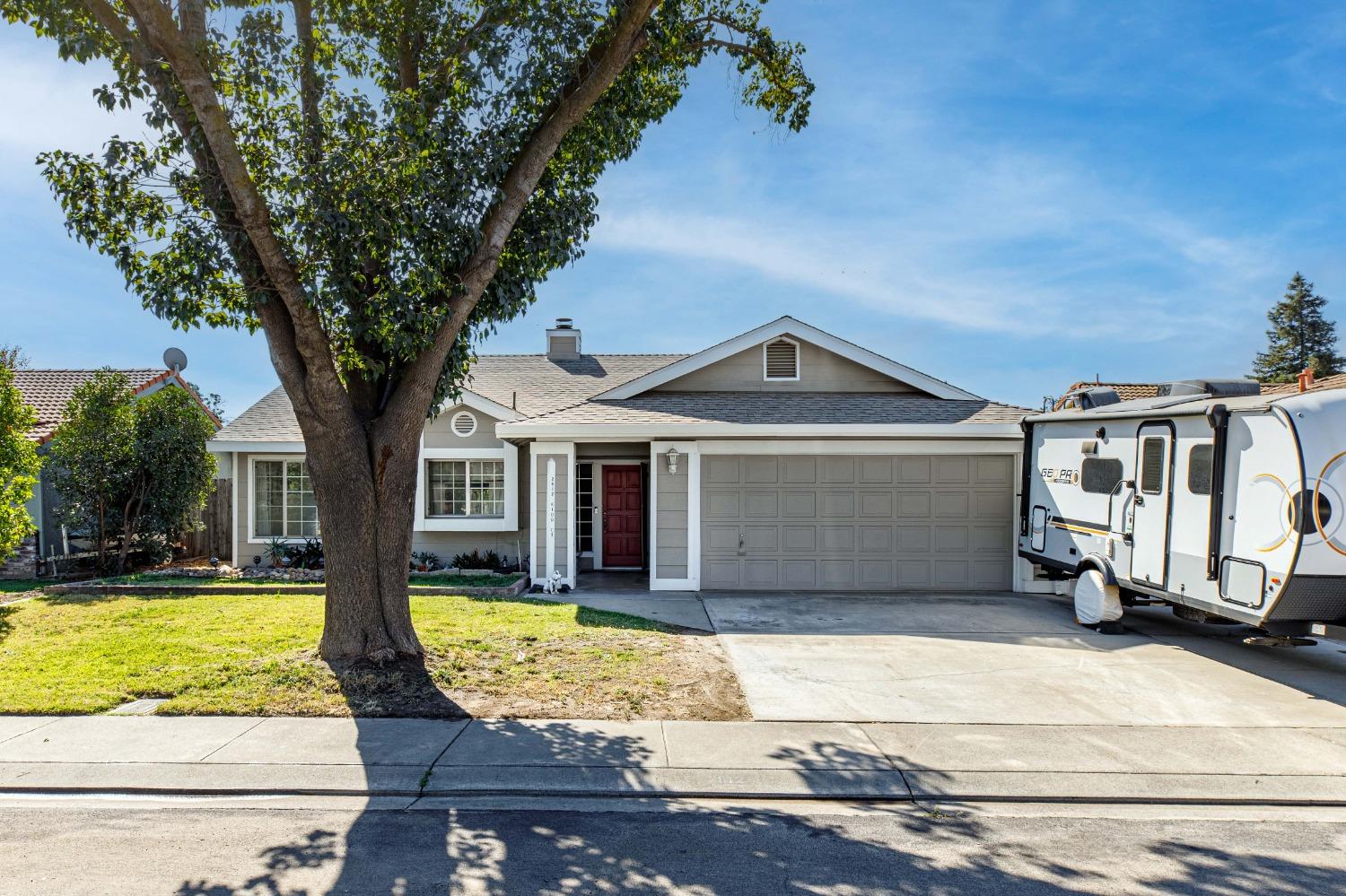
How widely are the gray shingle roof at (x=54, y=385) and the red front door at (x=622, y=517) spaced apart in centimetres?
1138

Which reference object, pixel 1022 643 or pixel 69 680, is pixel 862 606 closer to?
pixel 1022 643

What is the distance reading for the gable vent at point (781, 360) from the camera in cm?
1397

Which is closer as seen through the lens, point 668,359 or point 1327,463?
point 1327,463

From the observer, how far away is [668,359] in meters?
18.5

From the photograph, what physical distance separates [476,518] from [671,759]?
9.37 m

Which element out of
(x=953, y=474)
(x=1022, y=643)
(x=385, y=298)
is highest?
(x=385, y=298)

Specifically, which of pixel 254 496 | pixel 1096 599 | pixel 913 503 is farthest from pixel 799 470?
pixel 254 496

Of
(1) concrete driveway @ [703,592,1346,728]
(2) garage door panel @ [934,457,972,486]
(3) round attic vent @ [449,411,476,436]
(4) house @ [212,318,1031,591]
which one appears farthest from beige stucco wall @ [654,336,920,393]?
(1) concrete driveway @ [703,592,1346,728]

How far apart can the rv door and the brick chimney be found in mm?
13166

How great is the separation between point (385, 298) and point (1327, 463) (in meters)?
8.63

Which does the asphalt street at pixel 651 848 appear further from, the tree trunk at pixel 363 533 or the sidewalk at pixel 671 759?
the tree trunk at pixel 363 533

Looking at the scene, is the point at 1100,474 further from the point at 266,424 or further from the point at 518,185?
the point at 266,424

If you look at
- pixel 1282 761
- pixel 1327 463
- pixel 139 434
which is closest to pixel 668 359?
pixel 139 434

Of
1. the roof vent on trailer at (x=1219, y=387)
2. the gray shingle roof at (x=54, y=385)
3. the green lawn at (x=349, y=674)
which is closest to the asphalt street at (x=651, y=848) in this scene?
the green lawn at (x=349, y=674)
